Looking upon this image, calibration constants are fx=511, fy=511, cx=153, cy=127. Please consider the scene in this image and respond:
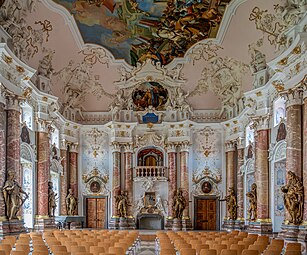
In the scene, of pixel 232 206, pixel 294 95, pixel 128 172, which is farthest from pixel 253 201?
pixel 128 172

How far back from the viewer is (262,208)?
91.8 ft

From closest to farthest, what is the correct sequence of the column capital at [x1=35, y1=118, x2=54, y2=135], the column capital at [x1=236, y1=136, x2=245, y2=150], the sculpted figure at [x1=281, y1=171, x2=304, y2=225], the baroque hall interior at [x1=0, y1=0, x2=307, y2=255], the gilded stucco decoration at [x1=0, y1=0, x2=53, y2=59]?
the sculpted figure at [x1=281, y1=171, x2=304, y2=225] → the baroque hall interior at [x1=0, y1=0, x2=307, y2=255] → the gilded stucco decoration at [x1=0, y1=0, x2=53, y2=59] → the column capital at [x1=35, y1=118, x2=54, y2=135] → the column capital at [x1=236, y1=136, x2=245, y2=150]

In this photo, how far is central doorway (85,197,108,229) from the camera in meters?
37.5

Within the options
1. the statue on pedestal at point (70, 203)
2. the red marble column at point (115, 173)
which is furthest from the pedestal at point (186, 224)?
the statue on pedestal at point (70, 203)

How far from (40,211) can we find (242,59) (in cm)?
1542

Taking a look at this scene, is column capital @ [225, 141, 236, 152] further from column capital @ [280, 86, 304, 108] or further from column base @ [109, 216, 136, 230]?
column capital @ [280, 86, 304, 108]

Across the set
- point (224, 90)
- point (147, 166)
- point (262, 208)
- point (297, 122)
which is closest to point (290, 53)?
point (297, 122)

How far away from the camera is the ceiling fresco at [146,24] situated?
29281 mm

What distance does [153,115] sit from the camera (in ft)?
126

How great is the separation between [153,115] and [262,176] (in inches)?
487

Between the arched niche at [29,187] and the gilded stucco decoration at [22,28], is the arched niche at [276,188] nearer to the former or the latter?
the arched niche at [29,187]

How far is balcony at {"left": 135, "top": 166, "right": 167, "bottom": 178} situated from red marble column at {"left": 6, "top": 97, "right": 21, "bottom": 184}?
14451 mm

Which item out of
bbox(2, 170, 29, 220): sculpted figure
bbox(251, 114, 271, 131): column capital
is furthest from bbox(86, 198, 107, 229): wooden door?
bbox(2, 170, 29, 220): sculpted figure

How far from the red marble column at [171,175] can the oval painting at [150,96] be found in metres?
3.37
